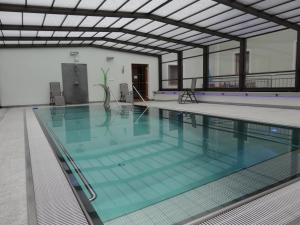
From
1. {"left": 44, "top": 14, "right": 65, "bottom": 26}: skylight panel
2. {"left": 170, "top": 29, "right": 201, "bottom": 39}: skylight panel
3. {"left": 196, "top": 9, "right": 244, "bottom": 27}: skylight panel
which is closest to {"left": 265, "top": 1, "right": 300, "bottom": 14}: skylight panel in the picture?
{"left": 196, "top": 9, "right": 244, "bottom": 27}: skylight panel

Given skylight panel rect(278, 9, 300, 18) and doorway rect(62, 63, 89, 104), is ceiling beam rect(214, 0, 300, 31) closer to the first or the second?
skylight panel rect(278, 9, 300, 18)

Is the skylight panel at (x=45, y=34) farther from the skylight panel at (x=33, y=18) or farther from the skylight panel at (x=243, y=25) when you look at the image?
the skylight panel at (x=243, y=25)

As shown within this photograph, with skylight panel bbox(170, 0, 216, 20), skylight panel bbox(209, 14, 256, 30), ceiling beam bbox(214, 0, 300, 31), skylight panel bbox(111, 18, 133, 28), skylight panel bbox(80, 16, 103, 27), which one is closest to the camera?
ceiling beam bbox(214, 0, 300, 31)

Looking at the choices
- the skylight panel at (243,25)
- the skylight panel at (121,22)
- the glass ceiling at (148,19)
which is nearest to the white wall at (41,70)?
the glass ceiling at (148,19)

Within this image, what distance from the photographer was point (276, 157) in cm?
320

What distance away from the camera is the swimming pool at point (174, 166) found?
2051 mm

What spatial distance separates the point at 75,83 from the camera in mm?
12375

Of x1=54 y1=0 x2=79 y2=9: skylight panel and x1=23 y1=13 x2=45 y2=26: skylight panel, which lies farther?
x1=23 y1=13 x2=45 y2=26: skylight panel

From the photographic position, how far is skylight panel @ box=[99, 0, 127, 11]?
21.5 ft

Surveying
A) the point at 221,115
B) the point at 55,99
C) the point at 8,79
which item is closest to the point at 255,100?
the point at 221,115

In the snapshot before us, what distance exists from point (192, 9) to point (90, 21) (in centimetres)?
370

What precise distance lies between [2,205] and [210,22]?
328 inches

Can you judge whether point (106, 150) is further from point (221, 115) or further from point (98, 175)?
point (221, 115)

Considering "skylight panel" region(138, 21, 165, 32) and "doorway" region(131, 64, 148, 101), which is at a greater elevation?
"skylight panel" region(138, 21, 165, 32)
